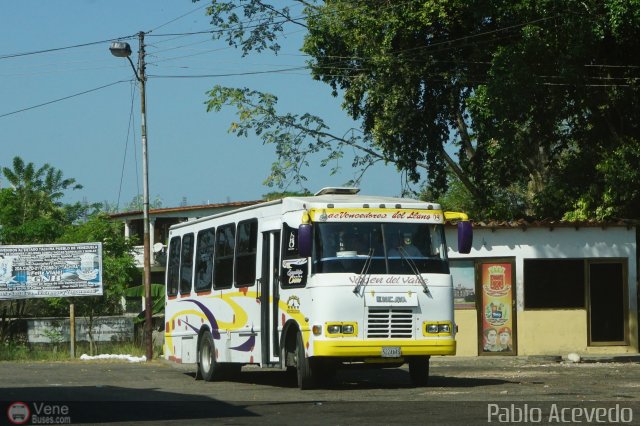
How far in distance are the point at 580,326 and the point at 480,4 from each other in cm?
803

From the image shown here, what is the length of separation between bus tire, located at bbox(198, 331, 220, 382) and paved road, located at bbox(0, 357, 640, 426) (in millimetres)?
347

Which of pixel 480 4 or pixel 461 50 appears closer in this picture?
pixel 480 4

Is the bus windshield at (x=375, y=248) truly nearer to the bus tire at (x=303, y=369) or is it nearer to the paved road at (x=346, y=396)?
the bus tire at (x=303, y=369)

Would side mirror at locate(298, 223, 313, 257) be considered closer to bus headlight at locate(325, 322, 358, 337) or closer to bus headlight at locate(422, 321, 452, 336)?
bus headlight at locate(325, 322, 358, 337)

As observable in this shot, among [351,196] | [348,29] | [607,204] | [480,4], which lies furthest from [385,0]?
[351,196]

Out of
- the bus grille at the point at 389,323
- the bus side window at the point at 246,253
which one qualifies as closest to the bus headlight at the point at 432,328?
the bus grille at the point at 389,323

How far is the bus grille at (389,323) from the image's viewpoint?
17859 millimetres

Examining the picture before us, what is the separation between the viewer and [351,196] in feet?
64.1

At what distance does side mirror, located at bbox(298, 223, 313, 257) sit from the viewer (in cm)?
1745

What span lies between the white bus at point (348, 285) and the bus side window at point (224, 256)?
121 cm

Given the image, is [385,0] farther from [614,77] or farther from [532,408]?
[532,408]

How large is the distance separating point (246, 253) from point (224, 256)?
1.18 metres

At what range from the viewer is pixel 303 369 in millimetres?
18094

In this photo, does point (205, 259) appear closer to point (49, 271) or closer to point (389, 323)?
point (389, 323)
